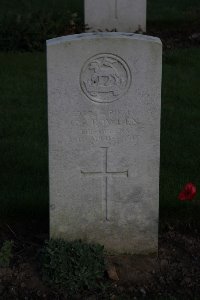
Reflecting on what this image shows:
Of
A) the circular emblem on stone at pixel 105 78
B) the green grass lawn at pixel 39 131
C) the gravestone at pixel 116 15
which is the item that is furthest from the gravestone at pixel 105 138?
the gravestone at pixel 116 15

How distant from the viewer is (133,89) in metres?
4.75

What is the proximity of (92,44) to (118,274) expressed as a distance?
1.46 metres

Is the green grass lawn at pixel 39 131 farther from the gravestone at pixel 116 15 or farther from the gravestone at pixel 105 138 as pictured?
the gravestone at pixel 116 15

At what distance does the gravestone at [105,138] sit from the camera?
467 cm

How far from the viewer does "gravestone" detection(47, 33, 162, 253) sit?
4668 mm

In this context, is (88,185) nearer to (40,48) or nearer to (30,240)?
(30,240)

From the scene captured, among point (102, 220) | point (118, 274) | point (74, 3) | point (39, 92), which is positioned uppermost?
point (74, 3)

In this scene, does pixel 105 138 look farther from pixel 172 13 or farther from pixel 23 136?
pixel 172 13

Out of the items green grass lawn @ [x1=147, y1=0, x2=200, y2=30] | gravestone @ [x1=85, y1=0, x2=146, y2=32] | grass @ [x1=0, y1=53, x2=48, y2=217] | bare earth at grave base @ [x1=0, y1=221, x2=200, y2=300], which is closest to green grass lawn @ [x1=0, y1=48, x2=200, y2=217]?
grass @ [x1=0, y1=53, x2=48, y2=217]

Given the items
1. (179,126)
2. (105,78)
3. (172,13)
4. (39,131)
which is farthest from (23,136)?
(172,13)

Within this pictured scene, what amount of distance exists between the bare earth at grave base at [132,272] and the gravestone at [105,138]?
0.52 ft

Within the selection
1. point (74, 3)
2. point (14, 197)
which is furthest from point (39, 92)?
point (74, 3)

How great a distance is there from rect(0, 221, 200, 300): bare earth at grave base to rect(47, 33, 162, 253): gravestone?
0.16 metres

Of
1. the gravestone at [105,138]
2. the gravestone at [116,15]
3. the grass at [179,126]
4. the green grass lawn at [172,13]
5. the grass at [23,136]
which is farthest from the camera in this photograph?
the green grass lawn at [172,13]
